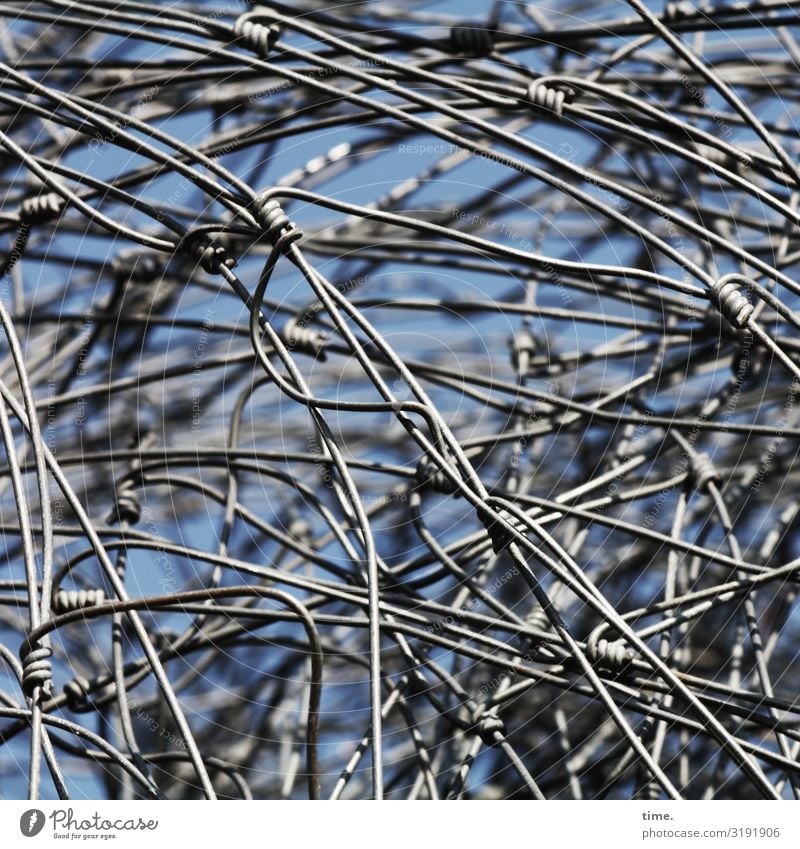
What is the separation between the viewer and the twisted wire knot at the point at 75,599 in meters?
1.09

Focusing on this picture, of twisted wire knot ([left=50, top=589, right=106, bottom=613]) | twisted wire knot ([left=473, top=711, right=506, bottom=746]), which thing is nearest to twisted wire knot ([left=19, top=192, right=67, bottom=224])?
twisted wire knot ([left=50, top=589, right=106, bottom=613])

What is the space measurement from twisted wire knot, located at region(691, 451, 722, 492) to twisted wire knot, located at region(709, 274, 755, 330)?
10.4 inches

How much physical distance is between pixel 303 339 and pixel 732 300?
0.52 meters

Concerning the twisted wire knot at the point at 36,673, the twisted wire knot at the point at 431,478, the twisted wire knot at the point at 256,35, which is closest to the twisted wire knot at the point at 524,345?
the twisted wire knot at the point at 431,478

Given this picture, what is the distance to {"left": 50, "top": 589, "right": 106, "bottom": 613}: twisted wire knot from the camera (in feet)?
3.58

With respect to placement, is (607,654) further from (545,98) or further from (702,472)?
(545,98)

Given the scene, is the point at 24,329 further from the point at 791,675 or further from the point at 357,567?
the point at 791,675

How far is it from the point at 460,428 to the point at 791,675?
0.48 meters

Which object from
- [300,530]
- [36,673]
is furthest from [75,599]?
[300,530]

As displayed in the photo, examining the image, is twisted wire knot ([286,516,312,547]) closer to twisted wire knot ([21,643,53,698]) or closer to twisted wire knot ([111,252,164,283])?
twisted wire knot ([111,252,164,283])

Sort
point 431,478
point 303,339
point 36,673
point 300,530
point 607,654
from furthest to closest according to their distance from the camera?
point 300,530, point 303,339, point 431,478, point 607,654, point 36,673

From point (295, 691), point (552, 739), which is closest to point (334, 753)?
point (295, 691)

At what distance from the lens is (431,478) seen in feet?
4.11

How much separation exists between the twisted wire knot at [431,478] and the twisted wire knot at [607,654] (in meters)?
0.27
